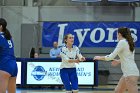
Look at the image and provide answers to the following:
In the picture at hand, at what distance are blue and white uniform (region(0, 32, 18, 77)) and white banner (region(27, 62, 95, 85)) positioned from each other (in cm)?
869

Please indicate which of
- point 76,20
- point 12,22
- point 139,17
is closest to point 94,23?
point 76,20

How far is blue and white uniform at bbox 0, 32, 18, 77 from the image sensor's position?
22.0 ft

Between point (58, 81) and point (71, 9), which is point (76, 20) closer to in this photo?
point (71, 9)

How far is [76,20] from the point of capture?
2081cm

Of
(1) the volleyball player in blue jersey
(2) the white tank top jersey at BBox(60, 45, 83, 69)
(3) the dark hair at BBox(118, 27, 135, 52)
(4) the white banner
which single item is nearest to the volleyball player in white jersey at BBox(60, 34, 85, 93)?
(2) the white tank top jersey at BBox(60, 45, 83, 69)

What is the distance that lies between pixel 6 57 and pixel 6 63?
0.11 m

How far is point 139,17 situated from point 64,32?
14.0 ft

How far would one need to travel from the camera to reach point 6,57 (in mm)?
6754

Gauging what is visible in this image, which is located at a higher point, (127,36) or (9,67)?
(127,36)

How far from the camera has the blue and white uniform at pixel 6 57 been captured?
22.0ft

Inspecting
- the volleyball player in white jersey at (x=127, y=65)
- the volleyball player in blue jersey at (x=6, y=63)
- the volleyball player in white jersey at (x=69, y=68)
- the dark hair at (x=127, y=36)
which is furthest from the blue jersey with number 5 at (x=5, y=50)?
the volleyball player in white jersey at (x=69, y=68)

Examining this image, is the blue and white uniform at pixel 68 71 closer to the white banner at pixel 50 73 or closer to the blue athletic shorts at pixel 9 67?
the blue athletic shorts at pixel 9 67

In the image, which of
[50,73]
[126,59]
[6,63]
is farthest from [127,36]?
[50,73]

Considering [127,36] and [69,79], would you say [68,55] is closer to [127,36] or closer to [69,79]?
[69,79]
